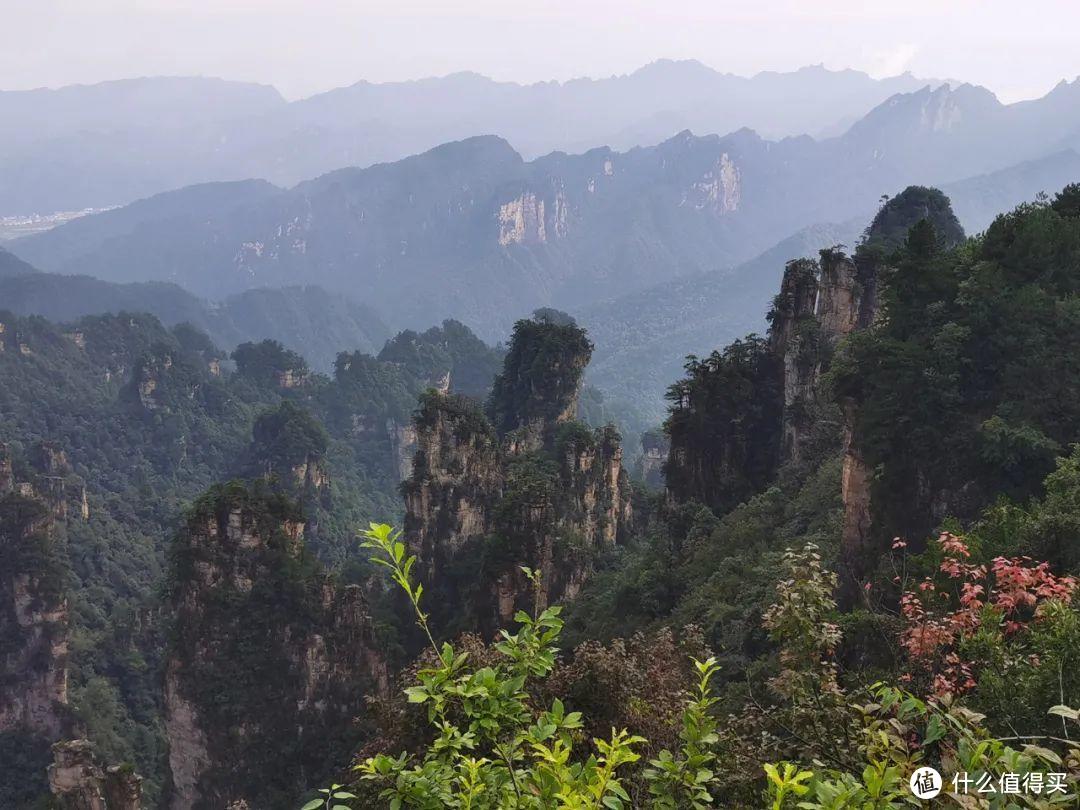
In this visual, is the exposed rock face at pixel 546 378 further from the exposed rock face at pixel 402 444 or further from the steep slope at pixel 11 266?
the steep slope at pixel 11 266

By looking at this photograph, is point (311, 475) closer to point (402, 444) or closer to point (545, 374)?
point (402, 444)

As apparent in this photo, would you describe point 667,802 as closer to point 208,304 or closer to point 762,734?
point 762,734

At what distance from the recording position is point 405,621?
36.8 m

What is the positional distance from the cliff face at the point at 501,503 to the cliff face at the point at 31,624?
628 inches

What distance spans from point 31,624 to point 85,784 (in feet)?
63.5

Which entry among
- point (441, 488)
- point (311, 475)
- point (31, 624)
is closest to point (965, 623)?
point (441, 488)

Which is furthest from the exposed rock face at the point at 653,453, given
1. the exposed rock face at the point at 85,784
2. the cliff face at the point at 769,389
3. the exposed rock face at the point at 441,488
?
the exposed rock face at the point at 85,784

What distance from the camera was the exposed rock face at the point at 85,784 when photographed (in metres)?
23.1

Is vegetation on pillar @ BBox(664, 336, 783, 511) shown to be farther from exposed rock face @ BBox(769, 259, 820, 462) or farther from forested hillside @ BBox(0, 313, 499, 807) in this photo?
forested hillside @ BBox(0, 313, 499, 807)

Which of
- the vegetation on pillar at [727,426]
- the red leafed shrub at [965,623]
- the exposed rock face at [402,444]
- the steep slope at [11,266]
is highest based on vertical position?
the steep slope at [11,266]

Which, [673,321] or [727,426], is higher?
[727,426]

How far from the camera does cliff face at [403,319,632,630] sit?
3312 centimetres

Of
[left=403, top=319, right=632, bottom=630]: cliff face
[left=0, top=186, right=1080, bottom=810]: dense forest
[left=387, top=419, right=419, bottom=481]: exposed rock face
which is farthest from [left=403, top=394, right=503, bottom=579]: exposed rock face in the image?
[left=387, top=419, right=419, bottom=481]: exposed rock face

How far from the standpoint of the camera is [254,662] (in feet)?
99.3
